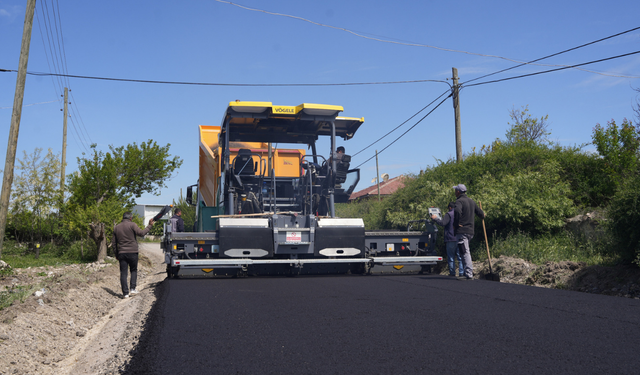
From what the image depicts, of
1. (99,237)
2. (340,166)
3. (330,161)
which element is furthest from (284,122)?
(99,237)

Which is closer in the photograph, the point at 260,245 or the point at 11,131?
the point at 260,245

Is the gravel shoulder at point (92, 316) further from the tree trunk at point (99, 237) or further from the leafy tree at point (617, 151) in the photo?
the tree trunk at point (99, 237)

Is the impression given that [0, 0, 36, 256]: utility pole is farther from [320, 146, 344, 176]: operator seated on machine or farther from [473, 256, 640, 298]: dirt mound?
[473, 256, 640, 298]: dirt mound

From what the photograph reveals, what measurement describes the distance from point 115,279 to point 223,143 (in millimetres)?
4338

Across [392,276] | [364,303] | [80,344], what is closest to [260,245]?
[392,276]

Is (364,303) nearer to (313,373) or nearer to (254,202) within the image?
(313,373)

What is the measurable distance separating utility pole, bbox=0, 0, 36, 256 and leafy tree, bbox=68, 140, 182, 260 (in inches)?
291

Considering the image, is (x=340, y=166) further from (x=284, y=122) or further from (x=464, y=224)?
(x=464, y=224)

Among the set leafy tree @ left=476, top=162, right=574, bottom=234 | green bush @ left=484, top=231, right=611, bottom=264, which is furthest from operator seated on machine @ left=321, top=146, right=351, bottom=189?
green bush @ left=484, top=231, right=611, bottom=264

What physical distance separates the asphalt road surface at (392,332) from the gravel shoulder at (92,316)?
340 mm

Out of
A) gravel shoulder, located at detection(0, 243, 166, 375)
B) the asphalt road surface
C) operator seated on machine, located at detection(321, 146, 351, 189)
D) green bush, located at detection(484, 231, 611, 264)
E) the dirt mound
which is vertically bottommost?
gravel shoulder, located at detection(0, 243, 166, 375)

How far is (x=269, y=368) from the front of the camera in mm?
3443

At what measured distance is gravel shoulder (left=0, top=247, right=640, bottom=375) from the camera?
4281mm

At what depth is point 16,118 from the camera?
1012 centimetres
